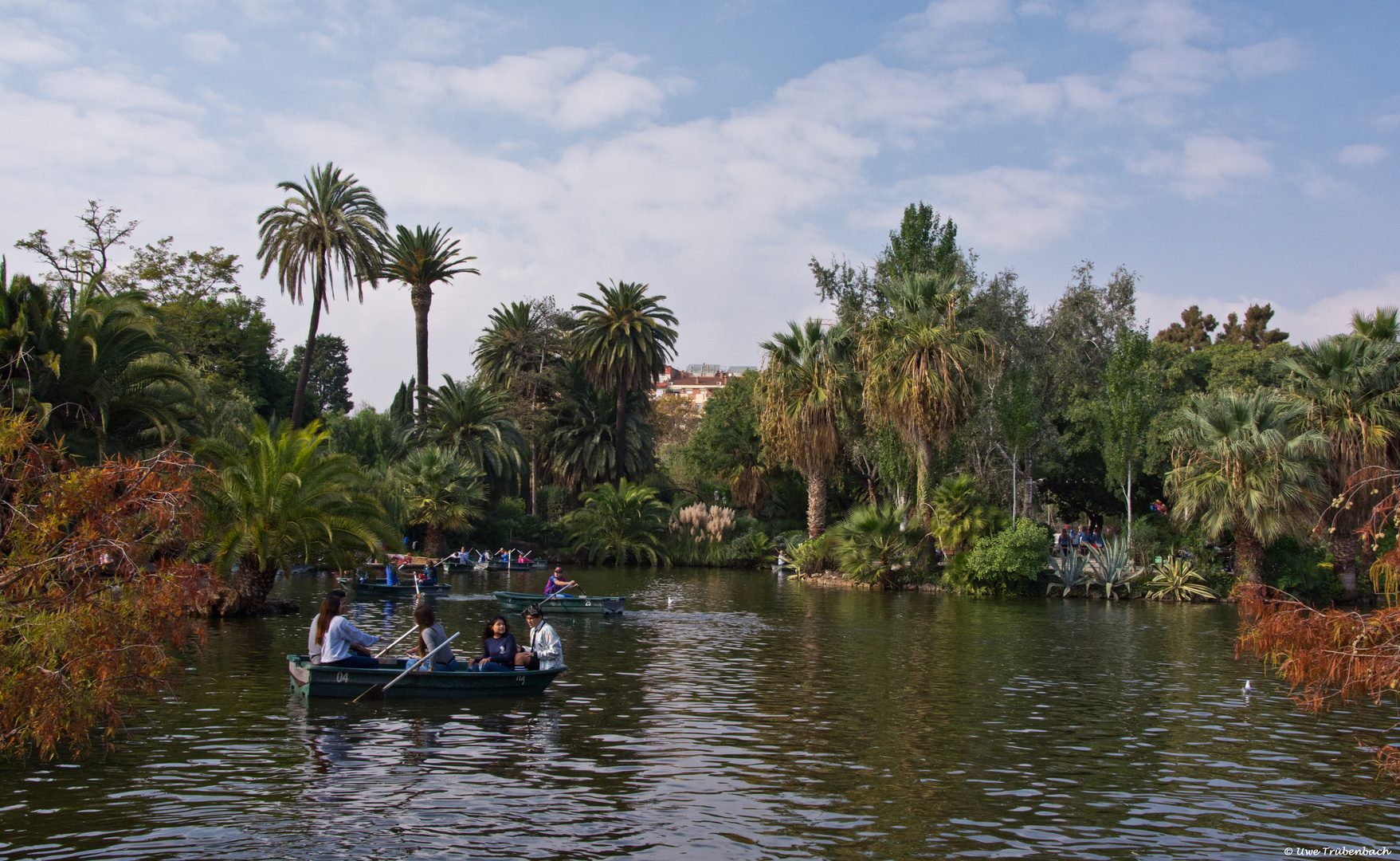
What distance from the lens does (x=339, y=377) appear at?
11138 centimetres

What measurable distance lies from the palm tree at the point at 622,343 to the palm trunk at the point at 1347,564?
3701 centimetres

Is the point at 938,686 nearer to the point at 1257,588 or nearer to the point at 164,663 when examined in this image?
the point at 1257,588

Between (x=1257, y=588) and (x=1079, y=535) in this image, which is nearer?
(x=1257, y=588)

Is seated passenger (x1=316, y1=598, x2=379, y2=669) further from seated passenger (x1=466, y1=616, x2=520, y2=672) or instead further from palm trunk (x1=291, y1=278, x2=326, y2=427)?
palm trunk (x1=291, y1=278, x2=326, y2=427)

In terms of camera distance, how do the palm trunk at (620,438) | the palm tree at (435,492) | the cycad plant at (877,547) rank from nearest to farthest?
1. the cycad plant at (877,547)
2. the palm tree at (435,492)
3. the palm trunk at (620,438)

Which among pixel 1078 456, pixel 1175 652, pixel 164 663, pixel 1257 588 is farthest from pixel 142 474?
pixel 1078 456

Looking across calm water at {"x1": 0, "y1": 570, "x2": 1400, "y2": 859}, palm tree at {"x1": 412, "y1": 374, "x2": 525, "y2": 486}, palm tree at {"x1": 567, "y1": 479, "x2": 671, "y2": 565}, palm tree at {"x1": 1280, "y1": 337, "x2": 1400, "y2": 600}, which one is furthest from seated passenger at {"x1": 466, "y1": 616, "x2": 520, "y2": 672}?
palm tree at {"x1": 412, "y1": 374, "x2": 525, "y2": 486}

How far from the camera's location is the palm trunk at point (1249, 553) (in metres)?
36.2

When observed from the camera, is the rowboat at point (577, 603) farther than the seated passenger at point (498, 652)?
Yes

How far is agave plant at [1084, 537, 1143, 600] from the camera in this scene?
38438mm

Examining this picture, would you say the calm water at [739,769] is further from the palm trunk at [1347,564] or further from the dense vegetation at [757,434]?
the palm trunk at [1347,564]

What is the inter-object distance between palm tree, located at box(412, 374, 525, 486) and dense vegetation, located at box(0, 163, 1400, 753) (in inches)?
7.1

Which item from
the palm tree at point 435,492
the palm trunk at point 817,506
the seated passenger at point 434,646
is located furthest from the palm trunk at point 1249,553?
the palm tree at point 435,492

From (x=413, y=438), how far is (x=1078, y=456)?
116ft
